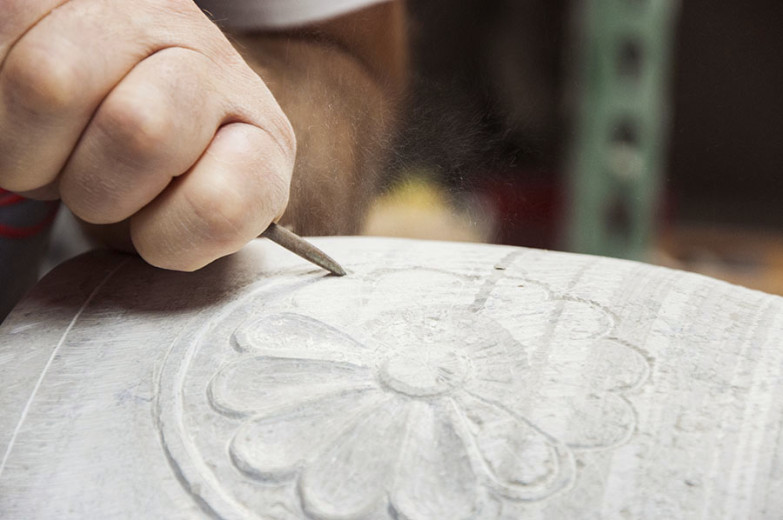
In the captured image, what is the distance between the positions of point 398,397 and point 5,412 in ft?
0.91

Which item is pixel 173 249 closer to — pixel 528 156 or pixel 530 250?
pixel 530 250

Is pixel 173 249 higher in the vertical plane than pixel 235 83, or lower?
lower

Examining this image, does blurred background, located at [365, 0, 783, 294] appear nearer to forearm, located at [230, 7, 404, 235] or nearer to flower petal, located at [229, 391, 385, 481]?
forearm, located at [230, 7, 404, 235]

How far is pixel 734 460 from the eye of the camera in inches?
16.3

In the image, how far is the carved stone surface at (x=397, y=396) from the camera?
1.35 feet

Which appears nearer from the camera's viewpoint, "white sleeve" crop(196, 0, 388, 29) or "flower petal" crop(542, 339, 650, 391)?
"flower petal" crop(542, 339, 650, 391)

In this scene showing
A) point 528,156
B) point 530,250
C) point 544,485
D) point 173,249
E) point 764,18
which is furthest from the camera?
point 764,18

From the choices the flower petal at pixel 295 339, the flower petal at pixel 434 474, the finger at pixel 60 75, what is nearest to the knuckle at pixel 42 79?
the finger at pixel 60 75

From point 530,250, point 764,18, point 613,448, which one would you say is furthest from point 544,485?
point 764,18

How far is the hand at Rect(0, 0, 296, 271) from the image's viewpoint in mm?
490

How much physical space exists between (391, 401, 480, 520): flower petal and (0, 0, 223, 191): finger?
1.07 feet

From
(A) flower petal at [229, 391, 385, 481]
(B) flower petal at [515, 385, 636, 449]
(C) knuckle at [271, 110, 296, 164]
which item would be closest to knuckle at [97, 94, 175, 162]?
(C) knuckle at [271, 110, 296, 164]

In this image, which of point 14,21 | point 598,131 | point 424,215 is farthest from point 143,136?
point 598,131

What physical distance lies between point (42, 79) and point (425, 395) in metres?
0.34
